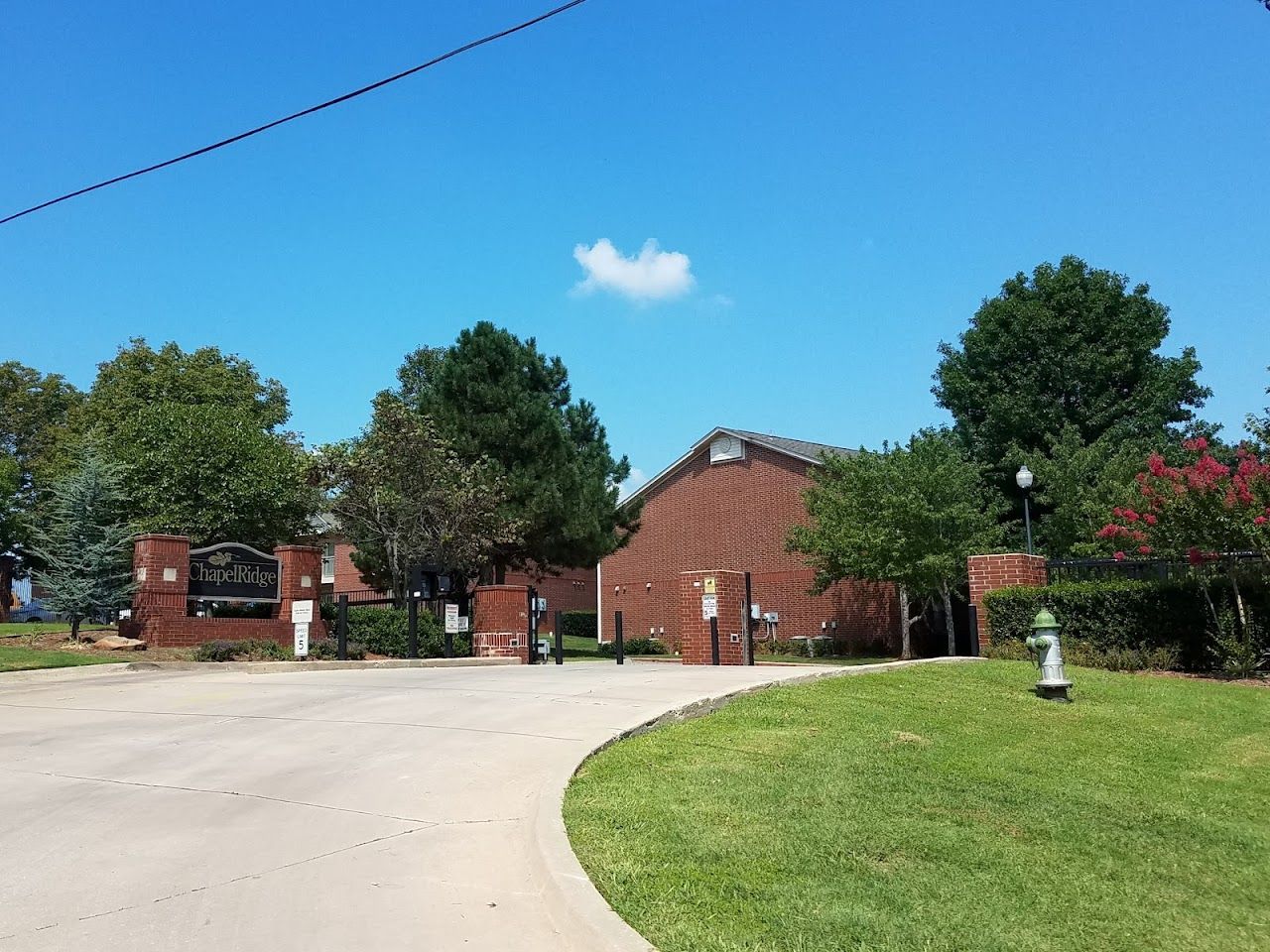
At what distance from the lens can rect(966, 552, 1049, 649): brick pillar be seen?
53.2 ft

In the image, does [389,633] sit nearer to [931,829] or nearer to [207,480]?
[207,480]

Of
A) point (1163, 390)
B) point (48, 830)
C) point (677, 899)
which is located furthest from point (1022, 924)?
point (1163, 390)

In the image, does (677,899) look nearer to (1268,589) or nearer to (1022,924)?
(1022,924)

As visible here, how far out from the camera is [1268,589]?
45.8ft

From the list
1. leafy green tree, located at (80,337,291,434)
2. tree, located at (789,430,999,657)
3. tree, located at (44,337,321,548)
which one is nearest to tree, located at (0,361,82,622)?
leafy green tree, located at (80,337,291,434)

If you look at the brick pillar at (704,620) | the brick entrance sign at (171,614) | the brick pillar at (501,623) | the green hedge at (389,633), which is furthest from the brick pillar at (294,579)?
the brick pillar at (704,620)

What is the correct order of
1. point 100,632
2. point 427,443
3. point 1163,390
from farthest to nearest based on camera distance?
point 1163,390 < point 427,443 < point 100,632

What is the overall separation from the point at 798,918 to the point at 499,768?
3.69m

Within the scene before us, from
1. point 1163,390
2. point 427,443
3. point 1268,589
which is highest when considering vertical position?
point 1163,390

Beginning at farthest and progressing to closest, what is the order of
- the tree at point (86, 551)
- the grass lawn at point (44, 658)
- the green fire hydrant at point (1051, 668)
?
the tree at point (86, 551)
the grass lawn at point (44, 658)
the green fire hydrant at point (1051, 668)

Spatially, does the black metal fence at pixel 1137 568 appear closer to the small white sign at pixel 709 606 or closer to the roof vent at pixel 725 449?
the small white sign at pixel 709 606

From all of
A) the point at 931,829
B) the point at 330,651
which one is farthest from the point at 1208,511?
the point at 330,651

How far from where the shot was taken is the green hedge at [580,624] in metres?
45.2

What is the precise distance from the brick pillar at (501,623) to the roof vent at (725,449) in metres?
14.4
